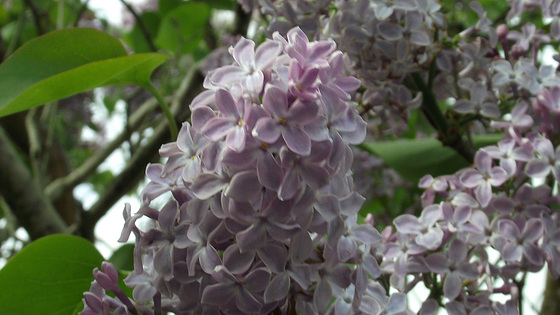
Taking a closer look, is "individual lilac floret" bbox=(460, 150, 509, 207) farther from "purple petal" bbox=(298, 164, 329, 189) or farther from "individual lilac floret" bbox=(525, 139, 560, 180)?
"purple petal" bbox=(298, 164, 329, 189)

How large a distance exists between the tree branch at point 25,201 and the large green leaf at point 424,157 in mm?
565

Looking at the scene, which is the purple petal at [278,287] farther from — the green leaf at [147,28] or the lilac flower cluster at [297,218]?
the green leaf at [147,28]

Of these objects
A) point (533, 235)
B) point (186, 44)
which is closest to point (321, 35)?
point (533, 235)

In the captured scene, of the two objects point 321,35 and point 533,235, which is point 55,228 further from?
point 533,235

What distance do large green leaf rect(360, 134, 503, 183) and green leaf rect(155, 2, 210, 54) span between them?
0.65m

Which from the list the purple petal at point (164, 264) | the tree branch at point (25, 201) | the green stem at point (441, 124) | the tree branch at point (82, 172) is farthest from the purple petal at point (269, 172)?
the tree branch at point (82, 172)

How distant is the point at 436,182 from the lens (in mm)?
753

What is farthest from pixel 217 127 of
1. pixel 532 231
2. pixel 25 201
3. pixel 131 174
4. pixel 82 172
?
pixel 82 172

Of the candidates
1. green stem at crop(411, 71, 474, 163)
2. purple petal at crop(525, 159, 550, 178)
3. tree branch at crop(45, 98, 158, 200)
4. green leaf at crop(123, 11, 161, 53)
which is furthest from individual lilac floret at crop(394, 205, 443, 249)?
green leaf at crop(123, 11, 161, 53)

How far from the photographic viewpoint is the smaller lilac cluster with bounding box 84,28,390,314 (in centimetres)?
46

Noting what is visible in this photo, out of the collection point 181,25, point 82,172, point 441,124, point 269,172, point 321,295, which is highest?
point 269,172

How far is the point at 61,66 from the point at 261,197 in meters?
0.33

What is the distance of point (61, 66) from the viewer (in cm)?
69

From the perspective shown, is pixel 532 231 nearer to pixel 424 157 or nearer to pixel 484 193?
pixel 484 193
